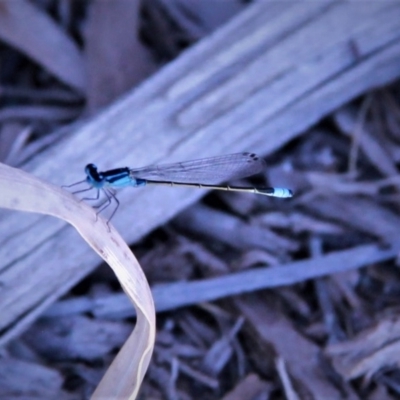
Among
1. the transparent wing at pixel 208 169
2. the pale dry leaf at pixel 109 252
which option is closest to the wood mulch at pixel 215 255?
the transparent wing at pixel 208 169

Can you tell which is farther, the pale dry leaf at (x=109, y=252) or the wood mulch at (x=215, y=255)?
the wood mulch at (x=215, y=255)

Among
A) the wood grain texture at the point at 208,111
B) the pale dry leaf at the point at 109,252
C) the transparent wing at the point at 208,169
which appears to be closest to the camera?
the pale dry leaf at the point at 109,252

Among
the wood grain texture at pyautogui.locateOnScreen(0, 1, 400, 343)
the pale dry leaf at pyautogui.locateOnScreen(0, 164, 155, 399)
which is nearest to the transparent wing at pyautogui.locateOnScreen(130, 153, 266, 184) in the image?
the wood grain texture at pyautogui.locateOnScreen(0, 1, 400, 343)

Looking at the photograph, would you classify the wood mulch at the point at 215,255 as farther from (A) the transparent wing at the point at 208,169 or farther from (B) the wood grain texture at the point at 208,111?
(A) the transparent wing at the point at 208,169

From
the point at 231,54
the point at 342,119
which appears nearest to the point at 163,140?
the point at 231,54

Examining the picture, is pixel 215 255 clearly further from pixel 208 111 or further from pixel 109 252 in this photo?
pixel 109 252

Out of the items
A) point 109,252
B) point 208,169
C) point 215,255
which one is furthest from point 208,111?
point 109,252
